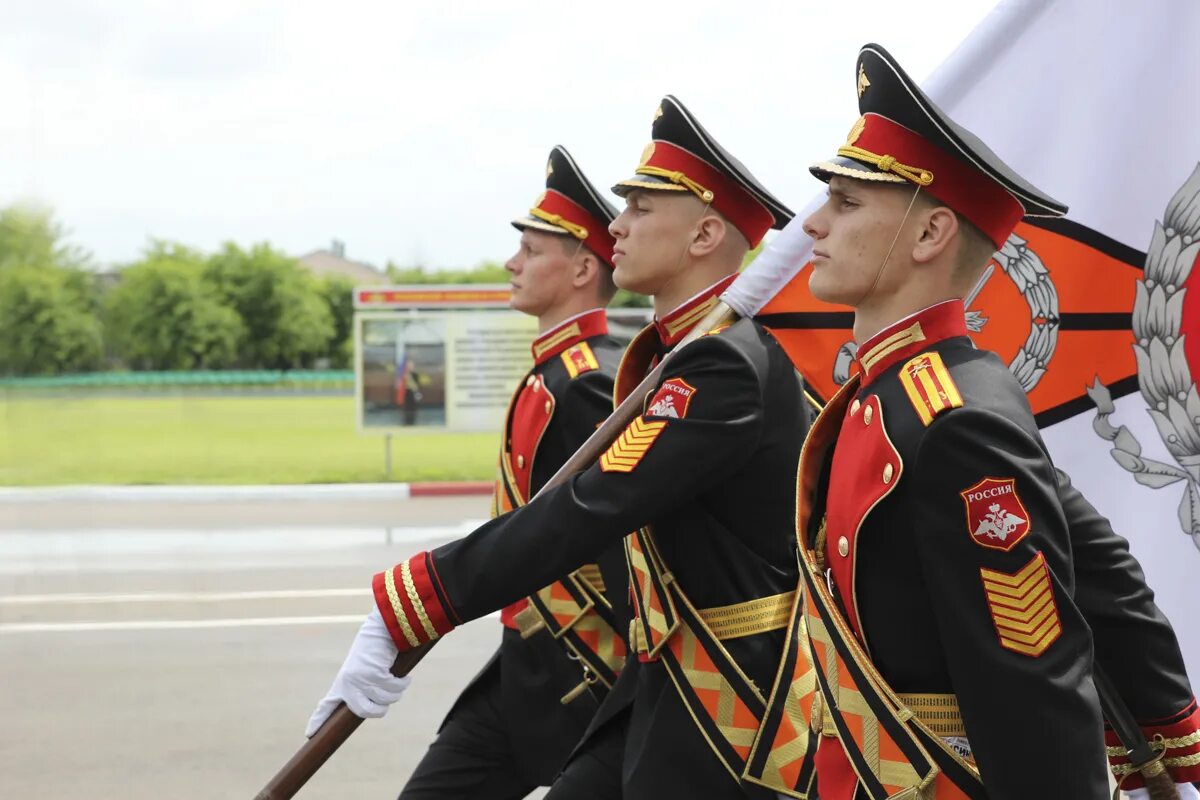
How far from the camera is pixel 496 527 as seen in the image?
2.49m

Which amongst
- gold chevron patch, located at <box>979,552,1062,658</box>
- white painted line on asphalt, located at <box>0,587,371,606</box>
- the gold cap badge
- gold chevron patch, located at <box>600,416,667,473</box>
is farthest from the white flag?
white painted line on asphalt, located at <box>0,587,371,606</box>

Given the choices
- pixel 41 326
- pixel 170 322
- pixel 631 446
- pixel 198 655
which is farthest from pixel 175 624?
pixel 170 322

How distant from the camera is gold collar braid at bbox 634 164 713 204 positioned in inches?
127

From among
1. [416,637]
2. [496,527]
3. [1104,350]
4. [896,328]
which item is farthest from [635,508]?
[1104,350]

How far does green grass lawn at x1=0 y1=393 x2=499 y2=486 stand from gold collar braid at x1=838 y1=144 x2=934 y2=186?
15.5 metres

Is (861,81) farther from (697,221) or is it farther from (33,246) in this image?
(33,246)

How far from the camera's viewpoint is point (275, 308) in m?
75.0

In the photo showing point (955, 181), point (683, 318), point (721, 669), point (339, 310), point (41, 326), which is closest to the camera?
point (955, 181)

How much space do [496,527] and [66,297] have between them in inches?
2250

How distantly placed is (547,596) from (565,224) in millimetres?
1160

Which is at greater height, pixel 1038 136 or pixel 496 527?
pixel 1038 136

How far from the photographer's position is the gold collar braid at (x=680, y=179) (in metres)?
3.22

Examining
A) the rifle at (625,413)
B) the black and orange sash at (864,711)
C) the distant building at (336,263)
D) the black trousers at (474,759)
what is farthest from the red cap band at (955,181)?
the distant building at (336,263)

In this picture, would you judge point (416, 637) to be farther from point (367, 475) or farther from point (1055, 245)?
point (367, 475)
